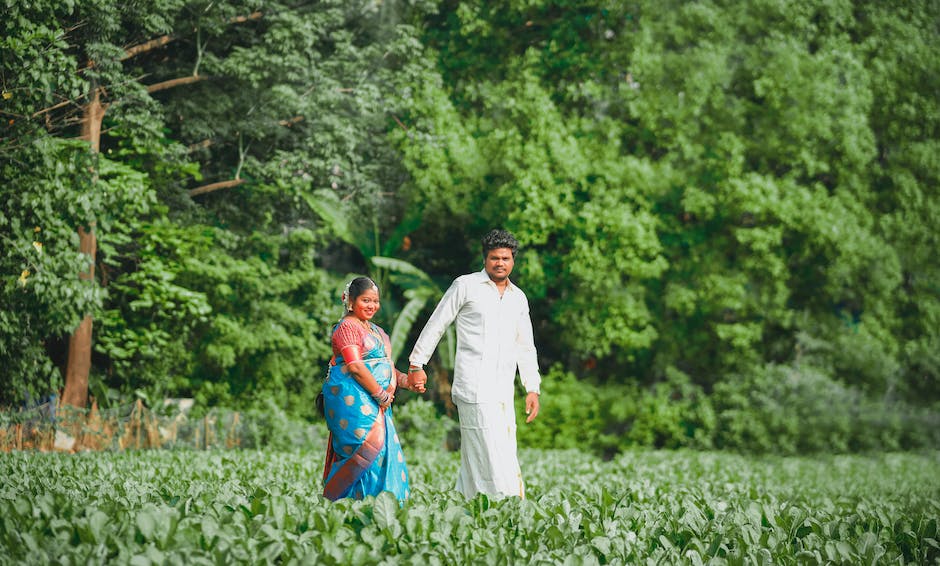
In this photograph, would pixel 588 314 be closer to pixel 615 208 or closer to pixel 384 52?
pixel 615 208

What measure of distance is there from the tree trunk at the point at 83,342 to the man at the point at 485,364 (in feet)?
36.5

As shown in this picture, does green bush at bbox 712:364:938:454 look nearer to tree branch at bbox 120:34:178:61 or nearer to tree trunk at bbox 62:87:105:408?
tree trunk at bbox 62:87:105:408

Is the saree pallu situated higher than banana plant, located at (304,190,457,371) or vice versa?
banana plant, located at (304,190,457,371)

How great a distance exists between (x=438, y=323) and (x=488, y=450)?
3.07 feet

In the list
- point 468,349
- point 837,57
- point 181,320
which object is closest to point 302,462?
point 468,349

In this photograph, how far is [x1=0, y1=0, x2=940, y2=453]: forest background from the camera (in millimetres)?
18906

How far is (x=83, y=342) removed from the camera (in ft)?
Answer: 53.8

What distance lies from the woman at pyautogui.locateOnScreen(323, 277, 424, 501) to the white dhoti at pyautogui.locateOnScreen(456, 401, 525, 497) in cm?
46

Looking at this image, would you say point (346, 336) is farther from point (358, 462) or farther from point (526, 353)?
point (526, 353)

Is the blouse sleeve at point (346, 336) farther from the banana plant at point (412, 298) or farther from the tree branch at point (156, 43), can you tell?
the banana plant at point (412, 298)

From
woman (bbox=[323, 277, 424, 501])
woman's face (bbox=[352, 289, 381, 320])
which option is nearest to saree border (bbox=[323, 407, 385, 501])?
woman (bbox=[323, 277, 424, 501])

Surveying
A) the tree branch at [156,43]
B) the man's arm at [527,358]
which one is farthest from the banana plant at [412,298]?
the man's arm at [527,358]

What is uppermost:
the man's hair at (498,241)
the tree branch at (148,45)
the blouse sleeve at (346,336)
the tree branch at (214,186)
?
the tree branch at (148,45)

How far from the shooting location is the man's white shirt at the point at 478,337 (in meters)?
6.44
